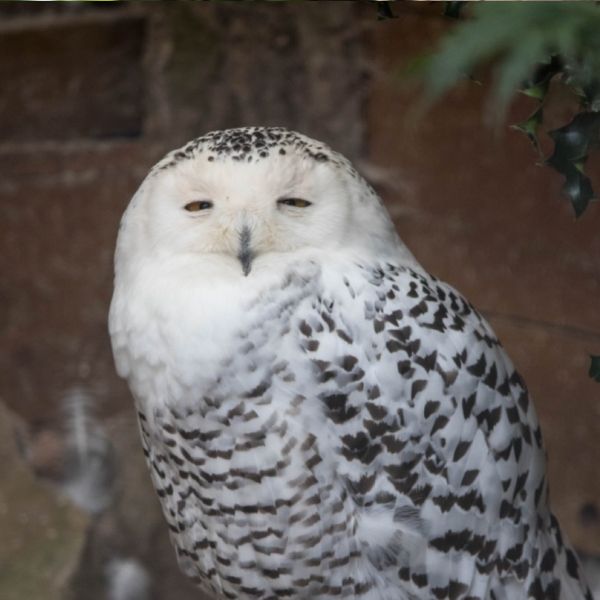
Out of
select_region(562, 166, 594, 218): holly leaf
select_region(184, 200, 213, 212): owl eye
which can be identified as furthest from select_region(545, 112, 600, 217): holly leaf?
select_region(184, 200, 213, 212): owl eye

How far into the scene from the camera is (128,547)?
2646 mm

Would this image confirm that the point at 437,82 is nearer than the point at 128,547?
Yes

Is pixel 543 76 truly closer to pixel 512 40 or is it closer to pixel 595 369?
pixel 595 369

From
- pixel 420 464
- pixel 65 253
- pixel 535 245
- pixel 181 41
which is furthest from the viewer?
pixel 65 253

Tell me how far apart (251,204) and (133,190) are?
1.09 metres

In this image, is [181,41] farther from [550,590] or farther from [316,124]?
[550,590]

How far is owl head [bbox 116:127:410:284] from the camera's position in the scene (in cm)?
143

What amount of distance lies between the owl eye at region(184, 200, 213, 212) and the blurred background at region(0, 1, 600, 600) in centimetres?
88

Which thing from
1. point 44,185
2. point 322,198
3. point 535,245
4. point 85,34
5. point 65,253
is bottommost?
point 65,253

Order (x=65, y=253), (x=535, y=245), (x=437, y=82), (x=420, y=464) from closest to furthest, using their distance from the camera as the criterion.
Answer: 1. (x=437, y=82)
2. (x=420, y=464)
3. (x=535, y=245)
4. (x=65, y=253)

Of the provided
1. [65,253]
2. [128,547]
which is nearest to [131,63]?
[65,253]

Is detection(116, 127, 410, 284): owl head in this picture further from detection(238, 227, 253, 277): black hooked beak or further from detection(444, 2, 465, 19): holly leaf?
detection(444, 2, 465, 19): holly leaf

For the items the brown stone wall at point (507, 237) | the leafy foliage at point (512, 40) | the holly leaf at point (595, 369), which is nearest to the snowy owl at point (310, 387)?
the holly leaf at point (595, 369)

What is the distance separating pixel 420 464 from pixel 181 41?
1.29 m
